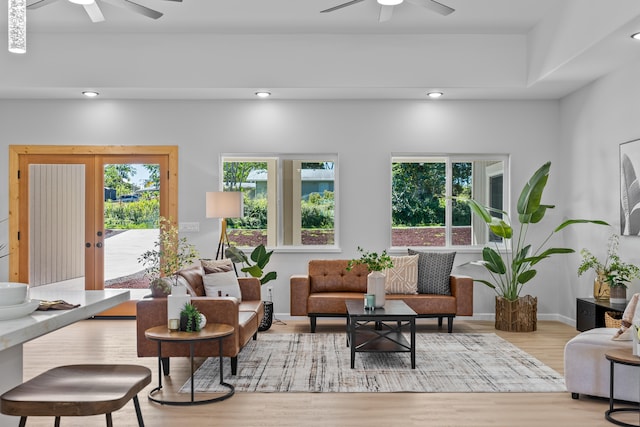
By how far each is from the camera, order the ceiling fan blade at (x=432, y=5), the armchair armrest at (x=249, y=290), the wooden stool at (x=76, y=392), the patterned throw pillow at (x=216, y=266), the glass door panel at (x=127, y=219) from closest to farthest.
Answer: the wooden stool at (x=76, y=392), the ceiling fan blade at (x=432, y=5), the patterned throw pillow at (x=216, y=266), the armchair armrest at (x=249, y=290), the glass door panel at (x=127, y=219)

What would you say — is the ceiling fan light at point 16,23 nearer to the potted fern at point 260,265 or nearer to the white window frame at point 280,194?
the potted fern at point 260,265

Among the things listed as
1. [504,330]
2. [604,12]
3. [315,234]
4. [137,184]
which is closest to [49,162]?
[137,184]

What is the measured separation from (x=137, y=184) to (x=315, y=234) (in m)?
2.36

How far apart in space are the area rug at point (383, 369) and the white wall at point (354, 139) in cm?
175

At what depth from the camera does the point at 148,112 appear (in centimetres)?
755

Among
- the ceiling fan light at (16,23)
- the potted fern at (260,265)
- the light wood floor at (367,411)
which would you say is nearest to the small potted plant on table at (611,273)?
the light wood floor at (367,411)

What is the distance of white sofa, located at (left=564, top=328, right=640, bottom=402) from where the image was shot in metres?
4.04

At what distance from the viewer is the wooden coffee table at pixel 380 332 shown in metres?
5.07

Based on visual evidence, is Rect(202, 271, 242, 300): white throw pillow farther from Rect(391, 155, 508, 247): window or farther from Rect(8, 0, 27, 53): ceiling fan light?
Rect(8, 0, 27, 53): ceiling fan light

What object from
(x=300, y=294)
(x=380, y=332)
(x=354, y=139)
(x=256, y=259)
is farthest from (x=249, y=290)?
(x=354, y=139)

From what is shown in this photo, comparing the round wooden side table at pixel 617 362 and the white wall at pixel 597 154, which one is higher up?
Answer: the white wall at pixel 597 154

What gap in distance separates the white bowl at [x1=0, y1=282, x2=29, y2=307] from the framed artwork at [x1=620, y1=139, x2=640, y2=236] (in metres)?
5.42

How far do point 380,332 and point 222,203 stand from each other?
242 centimetres

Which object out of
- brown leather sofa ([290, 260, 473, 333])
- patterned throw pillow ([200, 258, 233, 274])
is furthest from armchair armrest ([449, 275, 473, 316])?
patterned throw pillow ([200, 258, 233, 274])
